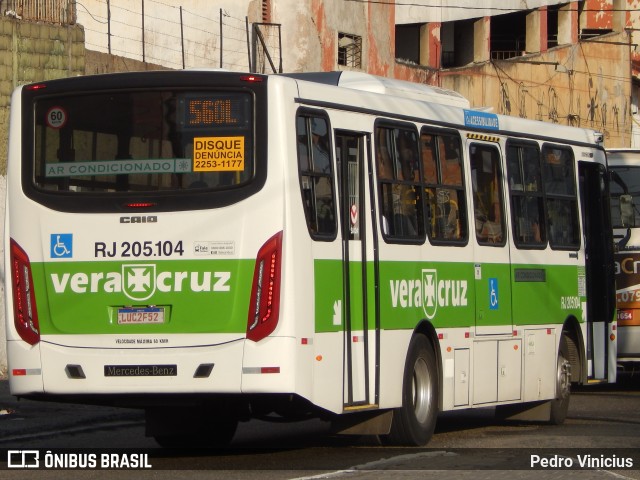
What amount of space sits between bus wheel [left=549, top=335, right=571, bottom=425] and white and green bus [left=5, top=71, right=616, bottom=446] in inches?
102

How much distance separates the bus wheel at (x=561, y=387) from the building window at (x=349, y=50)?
19.7 meters

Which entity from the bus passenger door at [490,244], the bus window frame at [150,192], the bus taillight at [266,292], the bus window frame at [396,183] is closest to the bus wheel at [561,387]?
the bus passenger door at [490,244]

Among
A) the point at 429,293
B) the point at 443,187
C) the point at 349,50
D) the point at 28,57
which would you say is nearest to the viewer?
the point at 429,293

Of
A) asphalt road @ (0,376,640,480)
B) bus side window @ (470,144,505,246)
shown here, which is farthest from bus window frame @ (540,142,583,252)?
asphalt road @ (0,376,640,480)

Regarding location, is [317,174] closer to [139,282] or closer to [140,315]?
[139,282]

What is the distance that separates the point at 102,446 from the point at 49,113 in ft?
11.0

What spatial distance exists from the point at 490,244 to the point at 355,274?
9.20ft

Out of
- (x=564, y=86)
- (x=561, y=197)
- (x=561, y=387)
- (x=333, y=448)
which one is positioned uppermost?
(x=564, y=86)

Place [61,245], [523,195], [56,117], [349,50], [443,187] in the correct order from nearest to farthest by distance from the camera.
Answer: [61,245] → [56,117] → [443,187] → [523,195] → [349,50]

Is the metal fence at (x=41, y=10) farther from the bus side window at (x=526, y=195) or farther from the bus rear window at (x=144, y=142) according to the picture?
the bus rear window at (x=144, y=142)

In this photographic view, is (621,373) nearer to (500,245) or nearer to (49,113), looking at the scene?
(500,245)

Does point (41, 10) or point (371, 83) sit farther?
point (41, 10)

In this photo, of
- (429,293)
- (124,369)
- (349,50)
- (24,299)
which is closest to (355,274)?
(429,293)

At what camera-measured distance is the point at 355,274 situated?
1195 centimetres
